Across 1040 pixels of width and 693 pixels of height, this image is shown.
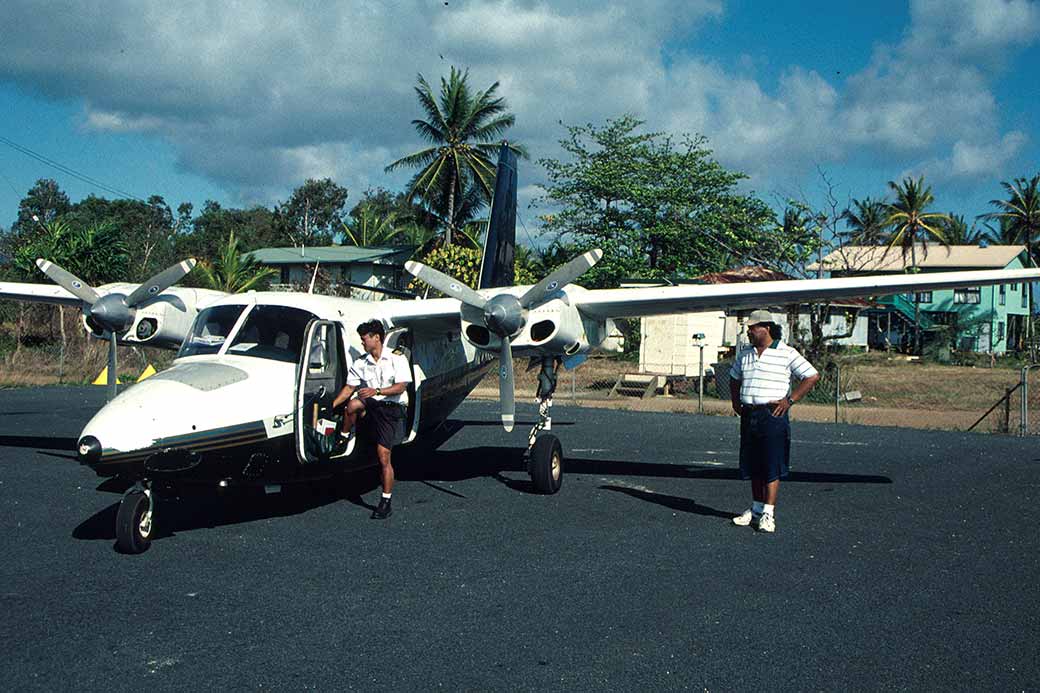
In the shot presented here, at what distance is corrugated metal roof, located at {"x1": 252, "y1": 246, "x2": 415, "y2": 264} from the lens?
50500 millimetres

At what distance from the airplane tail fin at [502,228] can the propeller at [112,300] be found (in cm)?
473

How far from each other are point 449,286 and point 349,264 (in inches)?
1623

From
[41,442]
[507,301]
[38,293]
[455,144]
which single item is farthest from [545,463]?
[455,144]

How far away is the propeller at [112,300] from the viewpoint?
11305 mm

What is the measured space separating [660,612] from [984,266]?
54.3m

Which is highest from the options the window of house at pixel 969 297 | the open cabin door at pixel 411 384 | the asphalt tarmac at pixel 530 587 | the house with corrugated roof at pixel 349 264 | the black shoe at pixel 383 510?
the house with corrugated roof at pixel 349 264

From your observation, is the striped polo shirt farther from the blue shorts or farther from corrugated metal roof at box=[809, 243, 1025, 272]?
corrugated metal roof at box=[809, 243, 1025, 272]

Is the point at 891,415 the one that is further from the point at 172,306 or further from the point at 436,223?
the point at 436,223

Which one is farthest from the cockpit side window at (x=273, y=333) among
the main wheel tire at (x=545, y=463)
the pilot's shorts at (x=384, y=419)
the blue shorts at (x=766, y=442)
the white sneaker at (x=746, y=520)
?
the white sneaker at (x=746, y=520)

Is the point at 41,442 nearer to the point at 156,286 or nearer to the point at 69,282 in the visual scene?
the point at 69,282

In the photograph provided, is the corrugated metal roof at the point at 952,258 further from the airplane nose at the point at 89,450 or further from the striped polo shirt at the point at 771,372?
the airplane nose at the point at 89,450

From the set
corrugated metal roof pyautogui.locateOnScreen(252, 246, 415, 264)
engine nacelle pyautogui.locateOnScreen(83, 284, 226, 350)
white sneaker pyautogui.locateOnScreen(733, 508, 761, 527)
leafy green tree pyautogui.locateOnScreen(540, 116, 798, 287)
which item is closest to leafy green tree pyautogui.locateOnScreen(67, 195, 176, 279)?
corrugated metal roof pyautogui.locateOnScreen(252, 246, 415, 264)

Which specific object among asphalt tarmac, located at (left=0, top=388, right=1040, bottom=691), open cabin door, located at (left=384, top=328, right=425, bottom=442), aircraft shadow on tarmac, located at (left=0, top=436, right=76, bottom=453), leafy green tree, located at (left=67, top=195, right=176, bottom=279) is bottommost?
asphalt tarmac, located at (left=0, top=388, right=1040, bottom=691)

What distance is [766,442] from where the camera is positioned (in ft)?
27.5
